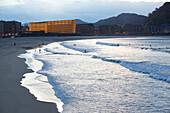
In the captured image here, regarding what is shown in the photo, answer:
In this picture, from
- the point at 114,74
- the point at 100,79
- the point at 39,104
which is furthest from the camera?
the point at 114,74

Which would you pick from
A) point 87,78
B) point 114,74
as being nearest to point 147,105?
point 87,78

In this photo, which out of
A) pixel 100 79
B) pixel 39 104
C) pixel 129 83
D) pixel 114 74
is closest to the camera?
pixel 39 104

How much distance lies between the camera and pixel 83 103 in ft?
28.2

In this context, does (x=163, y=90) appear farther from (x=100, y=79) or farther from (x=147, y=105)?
(x=100, y=79)

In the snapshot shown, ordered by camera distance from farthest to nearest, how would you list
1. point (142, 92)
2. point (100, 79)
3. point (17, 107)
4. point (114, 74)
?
point (114, 74), point (100, 79), point (142, 92), point (17, 107)

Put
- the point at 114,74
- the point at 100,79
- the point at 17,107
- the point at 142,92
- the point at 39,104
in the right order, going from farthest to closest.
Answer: the point at 114,74 → the point at 100,79 → the point at 142,92 → the point at 39,104 → the point at 17,107

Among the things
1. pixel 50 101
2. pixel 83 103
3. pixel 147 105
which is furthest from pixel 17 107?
pixel 147 105

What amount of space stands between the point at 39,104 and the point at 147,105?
4.02 m

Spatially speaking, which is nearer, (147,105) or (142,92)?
(147,105)

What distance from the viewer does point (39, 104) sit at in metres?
8.21

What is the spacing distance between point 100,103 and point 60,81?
4.47m

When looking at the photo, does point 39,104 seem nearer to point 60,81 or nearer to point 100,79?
point 60,81

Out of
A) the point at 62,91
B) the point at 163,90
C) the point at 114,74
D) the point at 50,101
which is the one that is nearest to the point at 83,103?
the point at 50,101

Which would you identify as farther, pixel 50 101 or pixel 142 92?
pixel 142 92
